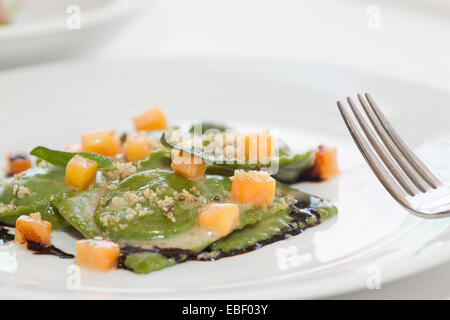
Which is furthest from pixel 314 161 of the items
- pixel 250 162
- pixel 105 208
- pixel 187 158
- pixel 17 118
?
pixel 17 118

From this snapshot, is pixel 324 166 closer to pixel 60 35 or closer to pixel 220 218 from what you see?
pixel 220 218

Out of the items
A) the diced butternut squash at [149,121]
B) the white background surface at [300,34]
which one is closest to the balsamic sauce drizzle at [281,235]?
the diced butternut squash at [149,121]

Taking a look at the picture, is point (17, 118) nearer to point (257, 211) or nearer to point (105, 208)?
point (105, 208)

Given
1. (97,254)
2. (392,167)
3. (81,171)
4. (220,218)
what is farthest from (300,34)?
(97,254)

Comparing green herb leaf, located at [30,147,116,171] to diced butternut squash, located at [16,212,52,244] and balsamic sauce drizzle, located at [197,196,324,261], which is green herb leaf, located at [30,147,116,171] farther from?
balsamic sauce drizzle, located at [197,196,324,261]

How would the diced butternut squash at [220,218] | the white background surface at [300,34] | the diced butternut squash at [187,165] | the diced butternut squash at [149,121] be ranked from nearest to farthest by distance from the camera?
1. the diced butternut squash at [220,218]
2. the diced butternut squash at [187,165]
3. the diced butternut squash at [149,121]
4. the white background surface at [300,34]

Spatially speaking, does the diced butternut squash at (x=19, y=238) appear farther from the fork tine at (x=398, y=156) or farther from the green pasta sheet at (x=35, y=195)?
the fork tine at (x=398, y=156)

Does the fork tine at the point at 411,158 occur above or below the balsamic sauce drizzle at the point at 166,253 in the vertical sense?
above
